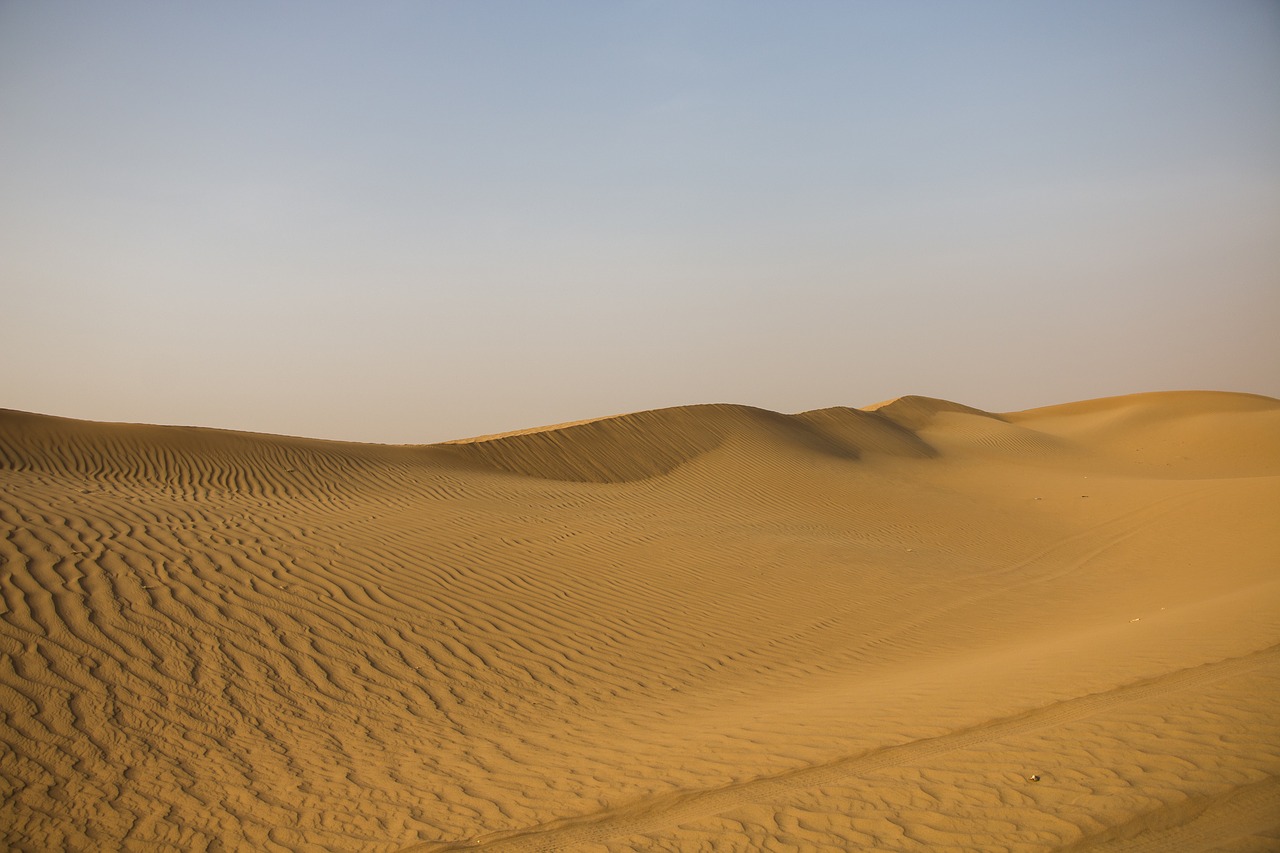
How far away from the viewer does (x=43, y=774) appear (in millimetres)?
5043

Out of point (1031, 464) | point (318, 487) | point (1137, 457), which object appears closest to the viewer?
point (318, 487)

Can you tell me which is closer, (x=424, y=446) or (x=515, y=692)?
(x=515, y=692)

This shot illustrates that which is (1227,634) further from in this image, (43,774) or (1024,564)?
(43,774)

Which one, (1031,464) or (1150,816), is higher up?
(1031,464)

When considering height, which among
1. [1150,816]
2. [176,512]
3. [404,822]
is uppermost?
[176,512]

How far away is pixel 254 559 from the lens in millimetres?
9375

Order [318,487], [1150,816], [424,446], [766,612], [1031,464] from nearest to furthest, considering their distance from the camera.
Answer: [1150,816] → [766,612] → [318,487] → [424,446] → [1031,464]

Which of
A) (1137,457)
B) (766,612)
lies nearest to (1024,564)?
(766,612)

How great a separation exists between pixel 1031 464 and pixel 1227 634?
81.0ft

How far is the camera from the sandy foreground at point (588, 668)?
459 centimetres

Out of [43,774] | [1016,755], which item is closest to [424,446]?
[43,774]

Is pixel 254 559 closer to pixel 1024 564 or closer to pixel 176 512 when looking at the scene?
pixel 176 512

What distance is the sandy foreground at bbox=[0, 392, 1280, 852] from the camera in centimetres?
459

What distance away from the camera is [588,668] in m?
8.21
